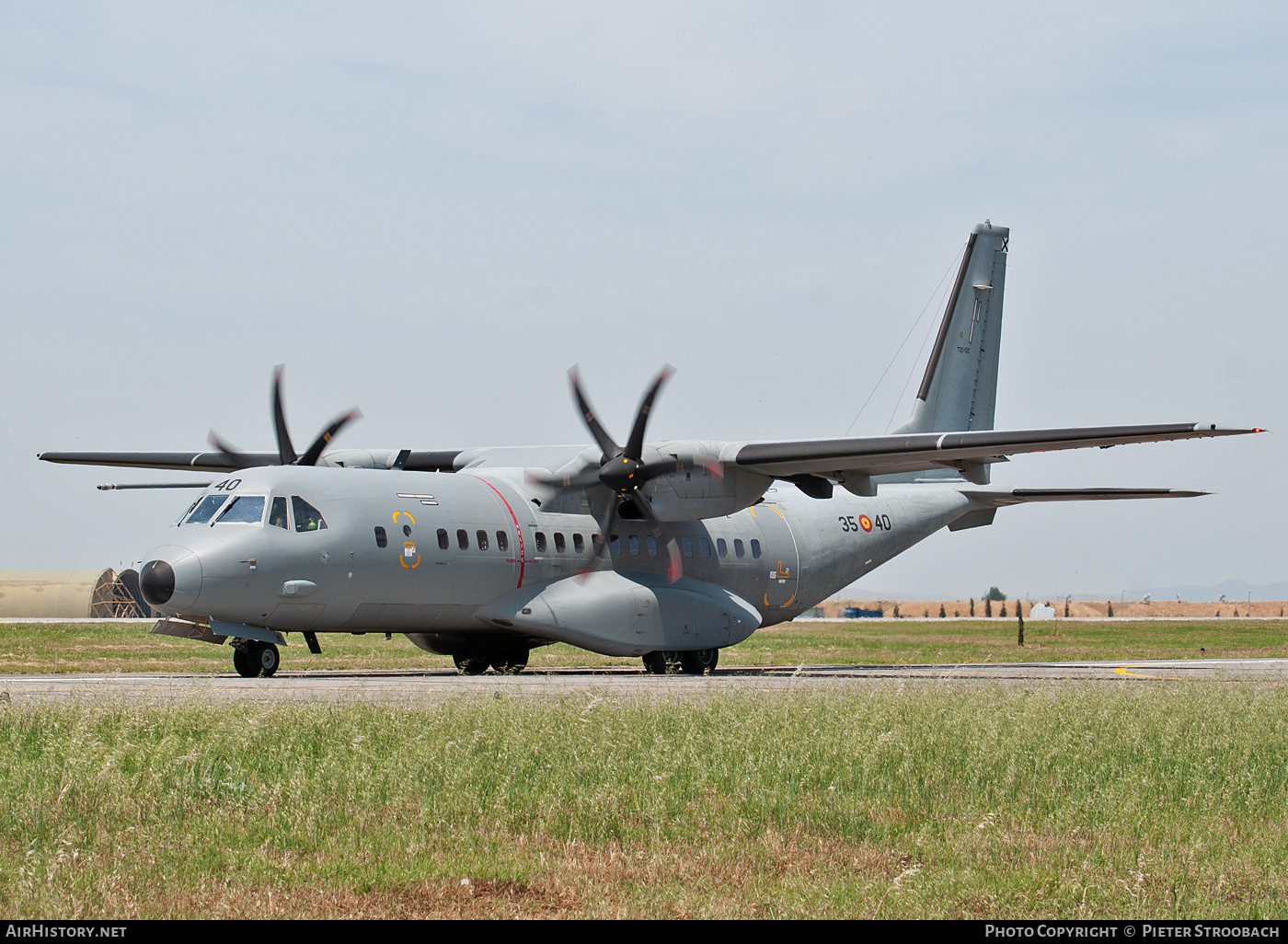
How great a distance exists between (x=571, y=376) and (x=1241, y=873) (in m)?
19.1

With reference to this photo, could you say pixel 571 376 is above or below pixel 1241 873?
above

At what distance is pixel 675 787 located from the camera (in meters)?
9.38

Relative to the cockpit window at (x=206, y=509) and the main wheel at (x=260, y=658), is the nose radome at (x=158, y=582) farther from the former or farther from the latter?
the main wheel at (x=260, y=658)

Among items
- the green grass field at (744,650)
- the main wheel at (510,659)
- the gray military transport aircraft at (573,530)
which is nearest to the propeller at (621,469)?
the gray military transport aircraft at (573,530)

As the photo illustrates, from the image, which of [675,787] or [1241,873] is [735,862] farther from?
[1241,873]

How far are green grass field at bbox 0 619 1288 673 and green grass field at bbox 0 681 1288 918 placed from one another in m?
14.4

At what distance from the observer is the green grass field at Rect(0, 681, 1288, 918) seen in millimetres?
6688

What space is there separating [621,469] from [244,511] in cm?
669

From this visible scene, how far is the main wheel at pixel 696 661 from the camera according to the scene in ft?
86.1

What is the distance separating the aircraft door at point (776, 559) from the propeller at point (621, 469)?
3.00m

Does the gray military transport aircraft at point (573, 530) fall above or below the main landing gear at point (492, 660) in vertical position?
above

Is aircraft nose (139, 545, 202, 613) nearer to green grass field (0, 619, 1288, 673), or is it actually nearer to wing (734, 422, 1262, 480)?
green grass field (0, 619, 1288, 673)

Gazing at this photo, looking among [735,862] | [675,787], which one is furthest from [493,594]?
[735,862]

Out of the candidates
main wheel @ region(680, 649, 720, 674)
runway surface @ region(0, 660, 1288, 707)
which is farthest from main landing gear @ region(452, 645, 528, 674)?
main wheel @ region(680, 649, 720, 674)
